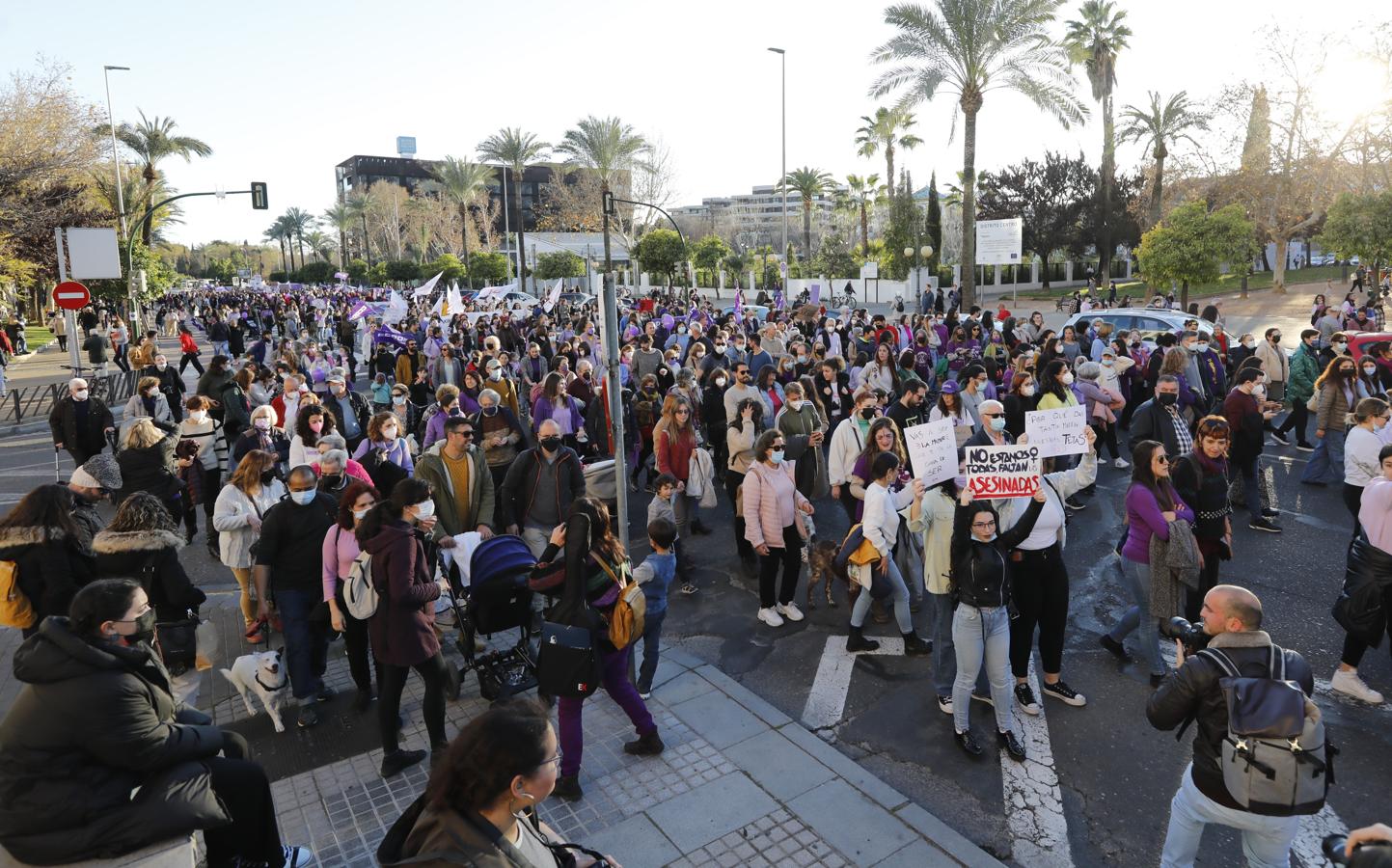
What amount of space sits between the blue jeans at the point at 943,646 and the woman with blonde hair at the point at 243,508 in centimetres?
Result: 491

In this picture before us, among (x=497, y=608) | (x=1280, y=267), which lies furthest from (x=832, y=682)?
(x=1280, y=267)

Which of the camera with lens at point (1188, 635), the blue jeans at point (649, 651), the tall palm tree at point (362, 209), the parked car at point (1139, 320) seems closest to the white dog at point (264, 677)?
the blue jeans at point (649, 651)

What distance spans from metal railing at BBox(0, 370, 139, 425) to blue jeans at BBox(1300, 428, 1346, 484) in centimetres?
1982

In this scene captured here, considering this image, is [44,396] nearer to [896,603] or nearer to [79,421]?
[79,421]

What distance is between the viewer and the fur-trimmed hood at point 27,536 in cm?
459

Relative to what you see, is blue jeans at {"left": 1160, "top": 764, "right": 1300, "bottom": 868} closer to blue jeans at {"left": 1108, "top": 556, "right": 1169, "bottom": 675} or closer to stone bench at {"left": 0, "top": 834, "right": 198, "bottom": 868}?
blue jeans at {"left": 1108, "top": 556, "right": 1169, "bottom": 675}

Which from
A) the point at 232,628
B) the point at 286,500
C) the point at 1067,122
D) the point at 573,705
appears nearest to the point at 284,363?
the point at 232,628

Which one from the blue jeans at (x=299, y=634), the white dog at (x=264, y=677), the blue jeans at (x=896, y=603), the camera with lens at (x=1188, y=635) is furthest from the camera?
the blue jeans at (x=896, y=603)

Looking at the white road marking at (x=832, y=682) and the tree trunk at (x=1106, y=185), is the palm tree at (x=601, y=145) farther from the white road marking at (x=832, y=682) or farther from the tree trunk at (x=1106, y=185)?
the white road marking at (x=832, y=682)

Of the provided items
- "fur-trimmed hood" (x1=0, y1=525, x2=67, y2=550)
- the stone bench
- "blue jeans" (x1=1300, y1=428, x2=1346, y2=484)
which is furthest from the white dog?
"blue jeans" (x1=1300, y1=428, x2=1346, y2=484)

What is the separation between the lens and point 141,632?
137 inches

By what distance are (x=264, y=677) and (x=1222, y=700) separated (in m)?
5.27

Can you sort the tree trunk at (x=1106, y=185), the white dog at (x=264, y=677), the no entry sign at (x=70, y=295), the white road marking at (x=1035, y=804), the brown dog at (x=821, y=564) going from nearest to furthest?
1. the white road marking at (x=1035, y=804)
2. the white dog at (x=264, y=677)
3. the brown dog at (x=821, y=564)
4. the no entry sign at (x=70, y=295)
5. the tree trunk at (x=1106, y=185)

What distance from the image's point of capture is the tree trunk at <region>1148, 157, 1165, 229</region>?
134ft
